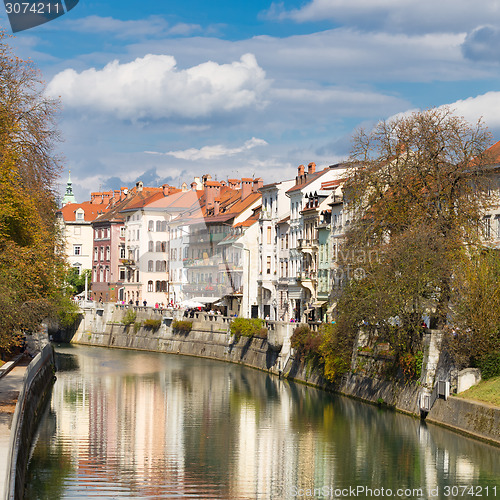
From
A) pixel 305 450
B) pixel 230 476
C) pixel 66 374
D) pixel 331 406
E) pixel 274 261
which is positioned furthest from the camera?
pixel 274 261

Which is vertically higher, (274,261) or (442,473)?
(274,261)

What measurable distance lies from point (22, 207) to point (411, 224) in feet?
67.1

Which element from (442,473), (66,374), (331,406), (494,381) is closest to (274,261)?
(66,374)

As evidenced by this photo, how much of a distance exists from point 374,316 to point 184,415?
437 inches

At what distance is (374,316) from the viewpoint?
50156 mm

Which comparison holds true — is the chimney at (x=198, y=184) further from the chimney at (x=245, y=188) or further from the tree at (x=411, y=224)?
the tree at (x=411, y=224)

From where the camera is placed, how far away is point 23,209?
134 feet

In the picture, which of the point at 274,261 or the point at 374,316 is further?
the point at 274,261

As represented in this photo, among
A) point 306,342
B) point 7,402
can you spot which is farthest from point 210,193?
point 7,402

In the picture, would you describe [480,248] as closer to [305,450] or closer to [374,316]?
[374,316]

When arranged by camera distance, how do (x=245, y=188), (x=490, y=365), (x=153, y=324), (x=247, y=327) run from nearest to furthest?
(x=490, y=365), (x=247, y=327), (x=153, y=324), (x=245, y=188)

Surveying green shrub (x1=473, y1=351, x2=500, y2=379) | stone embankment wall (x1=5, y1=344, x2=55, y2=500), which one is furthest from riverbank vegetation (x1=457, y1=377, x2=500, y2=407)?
stone embankment wall (x1=5, y1=344, x2=55, y2=500)

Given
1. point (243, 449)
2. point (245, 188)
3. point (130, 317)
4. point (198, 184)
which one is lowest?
point (243, 449)

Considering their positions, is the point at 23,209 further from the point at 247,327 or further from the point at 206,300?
the point at 206,300
